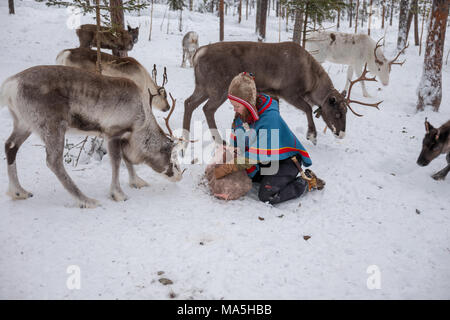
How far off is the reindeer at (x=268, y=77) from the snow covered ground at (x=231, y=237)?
87 centimetres

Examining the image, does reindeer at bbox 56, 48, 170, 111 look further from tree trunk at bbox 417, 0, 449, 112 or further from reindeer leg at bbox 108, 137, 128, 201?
tree trunk at bbox 417, 0, 449, 112

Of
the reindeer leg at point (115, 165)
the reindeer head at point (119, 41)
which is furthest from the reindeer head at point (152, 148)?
the reindeer head at point (119, 41)

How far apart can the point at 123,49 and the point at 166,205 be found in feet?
20.2

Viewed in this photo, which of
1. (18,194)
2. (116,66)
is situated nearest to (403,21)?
(116,66)

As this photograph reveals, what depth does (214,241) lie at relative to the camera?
120 inches

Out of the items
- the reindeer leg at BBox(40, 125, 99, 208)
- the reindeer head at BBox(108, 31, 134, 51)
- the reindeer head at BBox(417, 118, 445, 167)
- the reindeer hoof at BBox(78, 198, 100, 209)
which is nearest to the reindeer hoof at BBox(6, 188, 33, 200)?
the reindeer leg at BBox(40, 125, 99, 208)

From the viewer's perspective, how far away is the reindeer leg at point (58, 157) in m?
3.17

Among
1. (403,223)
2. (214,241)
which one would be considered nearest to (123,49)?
(214,241)

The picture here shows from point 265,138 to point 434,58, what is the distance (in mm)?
5781

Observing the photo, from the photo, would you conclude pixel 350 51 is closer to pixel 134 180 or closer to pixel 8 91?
pixel 134 180

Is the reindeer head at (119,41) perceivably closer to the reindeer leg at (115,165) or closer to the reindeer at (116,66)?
the reindeer at (116,66)

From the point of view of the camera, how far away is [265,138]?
368 cm
